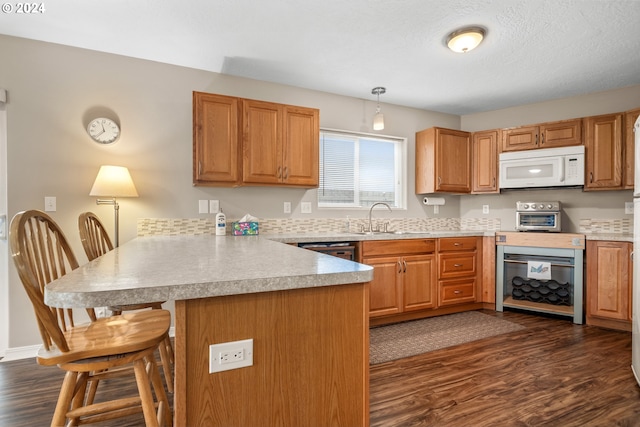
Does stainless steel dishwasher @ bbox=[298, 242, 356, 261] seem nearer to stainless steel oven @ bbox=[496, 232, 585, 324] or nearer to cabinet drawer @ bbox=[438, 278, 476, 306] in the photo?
cabinet drawer @ bbox=[438, 278, 476, 306]

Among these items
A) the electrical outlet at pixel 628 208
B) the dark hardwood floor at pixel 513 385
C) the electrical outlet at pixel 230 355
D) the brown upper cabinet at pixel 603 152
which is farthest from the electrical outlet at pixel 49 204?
the electrical outlet at pixel 628 208

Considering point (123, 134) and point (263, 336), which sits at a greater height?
point (123, 134)

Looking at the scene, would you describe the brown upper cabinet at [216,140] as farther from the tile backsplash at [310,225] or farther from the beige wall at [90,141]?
the tile backsplash at [310,225]

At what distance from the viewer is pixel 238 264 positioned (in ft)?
3.94

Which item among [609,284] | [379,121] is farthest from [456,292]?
[379,121]

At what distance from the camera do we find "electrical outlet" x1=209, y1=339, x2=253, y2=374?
3.07ft

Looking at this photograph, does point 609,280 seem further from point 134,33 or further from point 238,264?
point 134,33

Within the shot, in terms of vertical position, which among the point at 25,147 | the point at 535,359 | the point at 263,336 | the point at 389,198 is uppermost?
the point at 25,147

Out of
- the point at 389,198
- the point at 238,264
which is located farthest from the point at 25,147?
the point at 389,198

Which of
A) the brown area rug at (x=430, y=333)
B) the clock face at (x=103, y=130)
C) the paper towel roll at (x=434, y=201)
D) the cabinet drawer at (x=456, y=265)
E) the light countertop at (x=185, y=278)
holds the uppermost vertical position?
the clock face at (x=103, y=130)

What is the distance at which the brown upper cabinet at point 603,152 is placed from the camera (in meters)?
3.33

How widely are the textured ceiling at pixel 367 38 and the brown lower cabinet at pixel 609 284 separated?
1689mm

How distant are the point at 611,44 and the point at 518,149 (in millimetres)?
1368

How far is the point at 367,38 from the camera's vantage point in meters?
2.60
